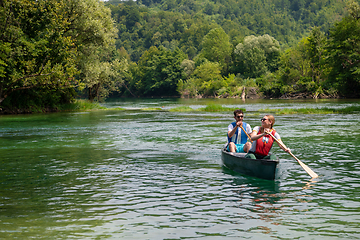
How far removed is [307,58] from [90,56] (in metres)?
53.7

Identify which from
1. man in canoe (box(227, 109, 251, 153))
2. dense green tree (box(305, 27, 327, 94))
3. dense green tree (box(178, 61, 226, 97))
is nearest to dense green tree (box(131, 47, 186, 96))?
dense green tree (box(178, 61, 226, 97))

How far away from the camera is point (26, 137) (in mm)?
25047

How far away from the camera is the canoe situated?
11.8 meters

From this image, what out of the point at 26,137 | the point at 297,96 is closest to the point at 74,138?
the point at 26,137

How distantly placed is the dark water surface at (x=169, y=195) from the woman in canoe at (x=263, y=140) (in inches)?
32.7

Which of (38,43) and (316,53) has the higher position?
(316,53)

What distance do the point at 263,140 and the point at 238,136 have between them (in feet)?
6.44

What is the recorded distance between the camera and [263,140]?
499 inches

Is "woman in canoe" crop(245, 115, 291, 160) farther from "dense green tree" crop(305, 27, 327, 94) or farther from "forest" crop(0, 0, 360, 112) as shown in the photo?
"dense green tree" crop(305, 27, 327, 94)

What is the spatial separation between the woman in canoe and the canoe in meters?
0.32

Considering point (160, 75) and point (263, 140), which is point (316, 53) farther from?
point (263, 140)

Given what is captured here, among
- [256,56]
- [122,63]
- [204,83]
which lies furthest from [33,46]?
[256,56]

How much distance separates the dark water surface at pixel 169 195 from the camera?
311 inches

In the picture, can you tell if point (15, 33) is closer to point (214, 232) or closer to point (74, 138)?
point (74, 138)
